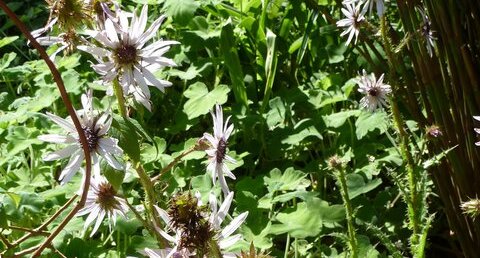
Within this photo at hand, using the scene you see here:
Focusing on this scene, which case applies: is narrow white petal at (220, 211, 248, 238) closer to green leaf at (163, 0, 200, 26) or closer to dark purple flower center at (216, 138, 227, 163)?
dark purple flower center at (216, 138, 227, 163)

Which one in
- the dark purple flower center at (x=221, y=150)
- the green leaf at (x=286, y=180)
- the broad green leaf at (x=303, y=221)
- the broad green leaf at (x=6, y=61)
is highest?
the broad green leaf at (x=6, y=61)

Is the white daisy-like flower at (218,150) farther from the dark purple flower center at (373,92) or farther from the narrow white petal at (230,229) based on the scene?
the dark purple flower center at (373,92)

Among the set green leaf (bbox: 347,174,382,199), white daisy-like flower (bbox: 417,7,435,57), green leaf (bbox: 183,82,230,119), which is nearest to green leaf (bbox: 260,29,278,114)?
green leaf (bbox: 183,82,230,119)

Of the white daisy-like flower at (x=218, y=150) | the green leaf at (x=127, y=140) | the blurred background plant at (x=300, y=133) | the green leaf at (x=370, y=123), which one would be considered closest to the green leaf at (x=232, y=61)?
the blurred background plant at (x=300, y=133)

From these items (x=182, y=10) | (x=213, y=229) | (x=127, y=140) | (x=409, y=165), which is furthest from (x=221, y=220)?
(x=182, y=10)

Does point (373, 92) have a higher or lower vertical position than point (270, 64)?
lower

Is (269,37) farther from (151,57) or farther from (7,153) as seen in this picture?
(151,57)

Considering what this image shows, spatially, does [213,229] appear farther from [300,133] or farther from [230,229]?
[300,133]
